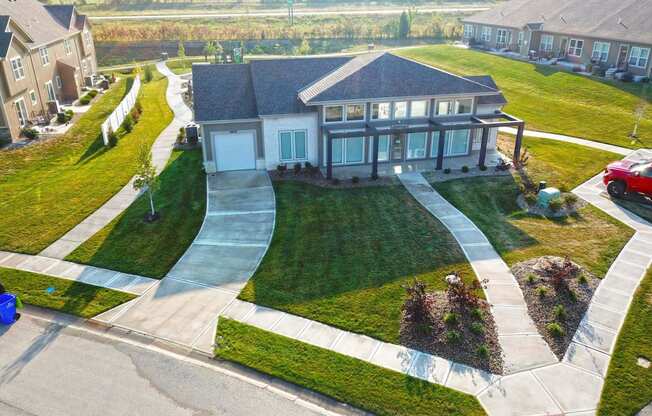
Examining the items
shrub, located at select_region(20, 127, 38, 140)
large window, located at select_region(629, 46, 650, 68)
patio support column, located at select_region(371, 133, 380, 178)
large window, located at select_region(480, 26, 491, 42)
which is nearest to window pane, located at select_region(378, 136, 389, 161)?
patio support column, located at select_region(371, 133, 380, 178)

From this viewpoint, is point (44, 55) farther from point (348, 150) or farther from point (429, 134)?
point (429, 134)

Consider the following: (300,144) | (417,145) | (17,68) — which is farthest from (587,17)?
(17,68)

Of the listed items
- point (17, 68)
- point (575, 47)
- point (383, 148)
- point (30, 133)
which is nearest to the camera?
point (383, 148)

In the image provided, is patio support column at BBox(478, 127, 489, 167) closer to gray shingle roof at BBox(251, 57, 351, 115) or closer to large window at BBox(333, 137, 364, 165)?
large window at BBox(333, 137, 364, 165)

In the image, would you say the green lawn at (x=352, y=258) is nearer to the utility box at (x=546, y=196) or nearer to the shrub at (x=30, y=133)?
the utility box at (x=546, y=196)

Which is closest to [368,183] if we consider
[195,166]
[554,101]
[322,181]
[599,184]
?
[322,181]

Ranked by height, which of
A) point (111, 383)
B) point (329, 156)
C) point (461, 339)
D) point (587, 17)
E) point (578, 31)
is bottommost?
point (111, 383)
